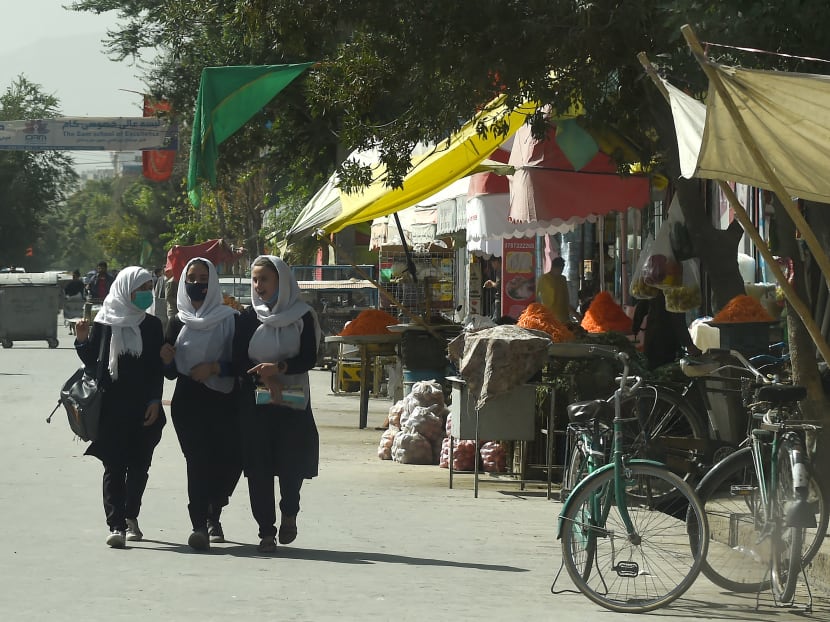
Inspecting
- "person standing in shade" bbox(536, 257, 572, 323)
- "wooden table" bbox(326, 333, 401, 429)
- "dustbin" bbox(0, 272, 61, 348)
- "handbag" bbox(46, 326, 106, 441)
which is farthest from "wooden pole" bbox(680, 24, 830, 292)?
"dustbin" bbox(0, 272, 61, 348)

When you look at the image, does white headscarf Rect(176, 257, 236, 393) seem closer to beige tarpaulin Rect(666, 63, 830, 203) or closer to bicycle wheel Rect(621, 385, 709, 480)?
bicycle wheel Rect(621, 385, 709, 480)

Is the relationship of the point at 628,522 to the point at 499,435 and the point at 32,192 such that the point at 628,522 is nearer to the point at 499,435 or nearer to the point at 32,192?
the point at 499,435

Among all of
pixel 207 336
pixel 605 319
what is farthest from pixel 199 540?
pixel 605 319

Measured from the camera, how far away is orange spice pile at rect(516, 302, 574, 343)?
12.0 meters

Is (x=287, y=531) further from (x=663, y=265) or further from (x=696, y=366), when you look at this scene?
(x=663, y=265)

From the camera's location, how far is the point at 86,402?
8859 millimetres

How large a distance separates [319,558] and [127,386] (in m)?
1.55

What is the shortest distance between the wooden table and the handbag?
26.2ft

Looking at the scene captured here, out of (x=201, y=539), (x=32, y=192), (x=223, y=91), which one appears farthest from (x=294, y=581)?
(x=32, y=192)

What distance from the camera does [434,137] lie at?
40.7ft

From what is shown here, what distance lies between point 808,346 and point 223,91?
6.25 m

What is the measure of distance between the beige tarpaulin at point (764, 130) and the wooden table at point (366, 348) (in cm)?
973

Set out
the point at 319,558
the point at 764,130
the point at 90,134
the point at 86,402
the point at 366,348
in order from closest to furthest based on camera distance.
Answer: the point at 764,130, the point at 319,558, the point at 86,402, the point at 366,348, the point at 90,134

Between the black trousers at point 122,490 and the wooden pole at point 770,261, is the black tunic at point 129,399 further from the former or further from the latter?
the wooden pole at point 770,261
